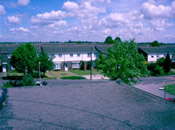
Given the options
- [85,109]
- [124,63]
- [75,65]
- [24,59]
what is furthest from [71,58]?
[85,109]

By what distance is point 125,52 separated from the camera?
2533 centimetres

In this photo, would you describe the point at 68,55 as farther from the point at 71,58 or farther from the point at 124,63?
the point at 124,63

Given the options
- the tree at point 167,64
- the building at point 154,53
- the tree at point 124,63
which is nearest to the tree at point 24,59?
the tree at point 124,63

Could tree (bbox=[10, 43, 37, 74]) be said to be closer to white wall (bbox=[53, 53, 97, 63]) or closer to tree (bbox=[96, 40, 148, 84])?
white wall (bbox=[53, 53, 97, 63])

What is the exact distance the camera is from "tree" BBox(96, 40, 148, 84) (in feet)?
78.3

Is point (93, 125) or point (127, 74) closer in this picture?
point (93, 125)

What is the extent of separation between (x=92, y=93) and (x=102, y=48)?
45.9 m

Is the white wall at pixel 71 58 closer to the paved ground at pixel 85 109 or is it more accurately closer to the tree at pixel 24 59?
the tree at pixel 24 59

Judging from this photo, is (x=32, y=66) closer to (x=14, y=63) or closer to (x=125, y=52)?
(x=14, y=63)

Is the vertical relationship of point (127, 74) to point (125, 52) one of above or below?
below

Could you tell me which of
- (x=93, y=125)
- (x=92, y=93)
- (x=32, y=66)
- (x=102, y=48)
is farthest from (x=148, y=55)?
(x=93, y=125)

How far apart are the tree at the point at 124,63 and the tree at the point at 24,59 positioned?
15516 mm

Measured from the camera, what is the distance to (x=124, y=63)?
23672 mm

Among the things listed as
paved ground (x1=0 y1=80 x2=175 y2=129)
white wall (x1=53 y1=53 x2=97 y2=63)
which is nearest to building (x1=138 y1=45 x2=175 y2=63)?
white wall (x1=53 y1=53 x2=97 y2=63)
